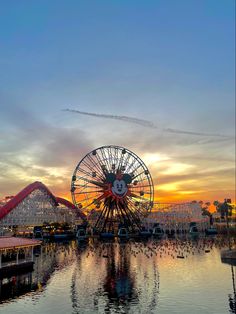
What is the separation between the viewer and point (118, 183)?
447 ft

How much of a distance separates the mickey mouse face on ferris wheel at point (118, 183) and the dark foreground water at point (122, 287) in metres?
62.1

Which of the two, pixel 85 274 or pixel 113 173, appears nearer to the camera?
pixel 85 274

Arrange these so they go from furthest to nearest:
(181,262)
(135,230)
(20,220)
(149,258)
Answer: (135,230) < (20,220) < (149,258) < (181,262)

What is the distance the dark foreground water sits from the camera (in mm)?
38906

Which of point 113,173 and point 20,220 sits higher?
point 113,173

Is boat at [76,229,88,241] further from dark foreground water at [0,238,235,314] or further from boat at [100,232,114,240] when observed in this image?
dark foreground water at [0,238,235,314]

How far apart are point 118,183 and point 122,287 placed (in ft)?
291

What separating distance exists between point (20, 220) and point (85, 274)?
81.8 metres

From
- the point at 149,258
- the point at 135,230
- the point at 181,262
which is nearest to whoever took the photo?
the point at 181,262

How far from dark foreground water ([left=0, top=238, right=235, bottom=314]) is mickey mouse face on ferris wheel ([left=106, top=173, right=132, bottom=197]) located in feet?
204

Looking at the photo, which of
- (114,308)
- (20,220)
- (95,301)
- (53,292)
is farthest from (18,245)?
(20,220)

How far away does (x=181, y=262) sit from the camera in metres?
71.2

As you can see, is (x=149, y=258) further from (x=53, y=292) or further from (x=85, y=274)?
(x=53, y=292)

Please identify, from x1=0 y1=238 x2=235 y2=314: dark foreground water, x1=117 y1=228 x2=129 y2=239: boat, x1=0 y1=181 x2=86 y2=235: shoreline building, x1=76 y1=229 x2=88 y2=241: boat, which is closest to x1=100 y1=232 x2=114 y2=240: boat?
x1=117 y1=228 x2=129 y2=239: boat
